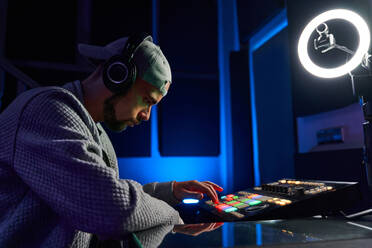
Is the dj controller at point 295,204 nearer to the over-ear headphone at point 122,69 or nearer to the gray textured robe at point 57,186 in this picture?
the gray textured robe at point 57,186

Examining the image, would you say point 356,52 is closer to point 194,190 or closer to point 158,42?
point 194,190

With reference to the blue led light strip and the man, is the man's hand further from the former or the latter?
the blue led light strip

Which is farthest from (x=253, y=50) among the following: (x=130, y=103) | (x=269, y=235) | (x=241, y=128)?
(x=269, y=235)

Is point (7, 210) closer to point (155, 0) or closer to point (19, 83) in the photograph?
point (19, 83)

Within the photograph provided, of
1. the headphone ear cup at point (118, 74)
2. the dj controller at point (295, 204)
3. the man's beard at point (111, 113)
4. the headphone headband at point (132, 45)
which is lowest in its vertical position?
the dj controller at point (295, 204)

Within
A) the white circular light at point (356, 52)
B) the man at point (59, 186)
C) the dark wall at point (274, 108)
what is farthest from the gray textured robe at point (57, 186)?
the dark wall at point (274, 108)

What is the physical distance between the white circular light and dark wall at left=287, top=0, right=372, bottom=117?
13 centimetres

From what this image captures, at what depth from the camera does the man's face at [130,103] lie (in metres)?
0.77

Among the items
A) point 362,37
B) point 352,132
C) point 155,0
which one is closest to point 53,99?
point 362,37

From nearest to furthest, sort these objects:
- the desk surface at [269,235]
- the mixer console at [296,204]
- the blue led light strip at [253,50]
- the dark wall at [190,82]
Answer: the desk surface at [269,235], the mixer console at [296,204], the blue led light strip at [253,50], the dark wall at [190,82]

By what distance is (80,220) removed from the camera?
0.42 meters

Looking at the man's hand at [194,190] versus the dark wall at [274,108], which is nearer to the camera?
the man's hand at [194,190]

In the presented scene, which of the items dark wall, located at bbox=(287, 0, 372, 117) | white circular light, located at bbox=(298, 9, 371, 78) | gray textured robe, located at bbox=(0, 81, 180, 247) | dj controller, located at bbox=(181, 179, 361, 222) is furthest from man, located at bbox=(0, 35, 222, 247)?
dark wall, located at bbox=(287, 0, 372, 117)

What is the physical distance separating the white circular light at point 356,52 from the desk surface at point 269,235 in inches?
17.5
